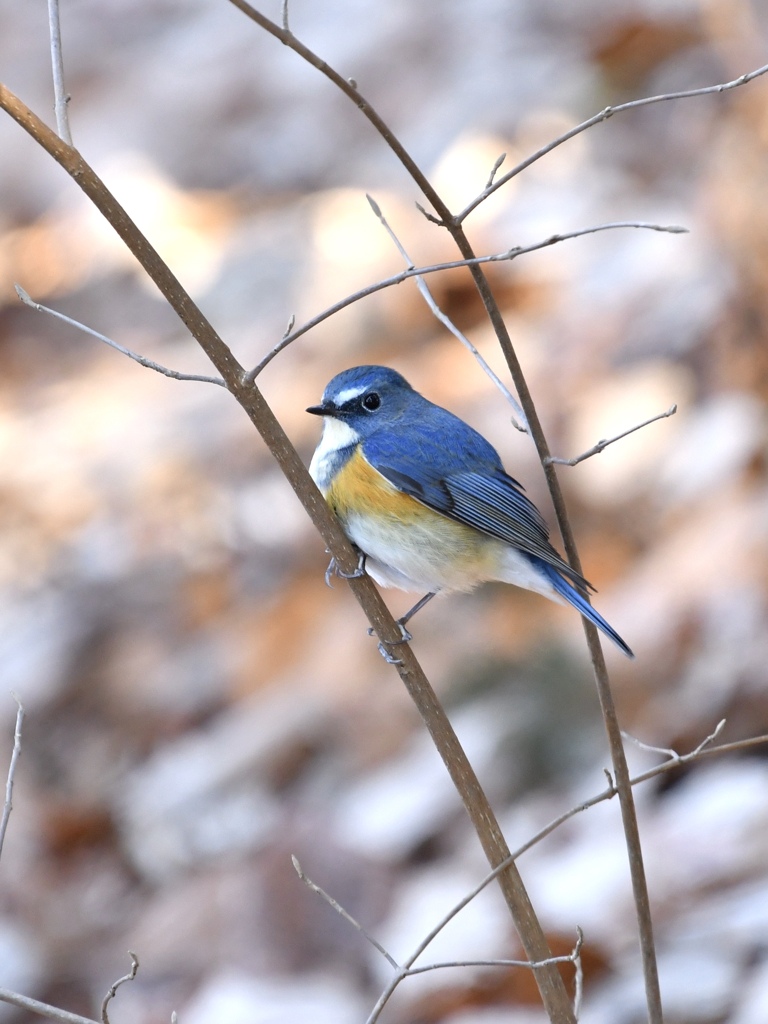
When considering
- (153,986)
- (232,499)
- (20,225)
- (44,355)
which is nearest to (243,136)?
(20,225)

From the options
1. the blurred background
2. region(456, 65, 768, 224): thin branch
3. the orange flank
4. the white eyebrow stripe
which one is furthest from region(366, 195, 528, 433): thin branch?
the blurred background

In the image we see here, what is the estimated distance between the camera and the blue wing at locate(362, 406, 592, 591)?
3.20 meters

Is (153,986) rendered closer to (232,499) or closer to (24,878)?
(24,878)

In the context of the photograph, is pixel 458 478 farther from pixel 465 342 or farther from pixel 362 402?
pixel 465 342

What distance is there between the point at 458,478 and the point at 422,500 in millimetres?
156

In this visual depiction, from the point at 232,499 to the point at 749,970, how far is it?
428 cm

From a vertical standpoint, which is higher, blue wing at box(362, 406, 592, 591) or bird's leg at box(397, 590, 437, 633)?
blue wing at box(362, 406, 592, 591)

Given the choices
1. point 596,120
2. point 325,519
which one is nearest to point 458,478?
point 325,519

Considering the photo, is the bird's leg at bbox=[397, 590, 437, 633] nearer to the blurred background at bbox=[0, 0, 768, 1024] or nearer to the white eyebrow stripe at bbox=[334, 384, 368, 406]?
the white eyebrow stripe at bbox=[334, 384, 368, 406]

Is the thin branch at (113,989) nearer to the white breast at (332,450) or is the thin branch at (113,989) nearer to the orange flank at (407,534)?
the orange flank at (407,534)

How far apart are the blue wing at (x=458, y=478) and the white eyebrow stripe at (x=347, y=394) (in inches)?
5.2

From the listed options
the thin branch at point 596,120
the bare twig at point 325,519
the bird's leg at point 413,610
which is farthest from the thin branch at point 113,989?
the thin branch at point 596,120

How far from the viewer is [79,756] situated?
574 cm

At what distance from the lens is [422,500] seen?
3.21 meters
